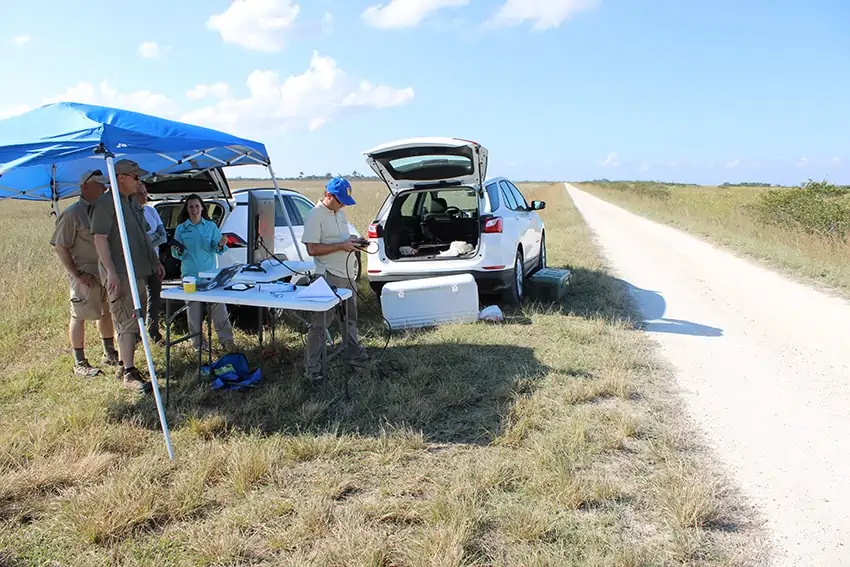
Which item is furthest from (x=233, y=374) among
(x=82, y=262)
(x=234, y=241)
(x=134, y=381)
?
(x=234, y=241)

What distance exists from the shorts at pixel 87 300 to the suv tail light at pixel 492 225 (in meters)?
3.88

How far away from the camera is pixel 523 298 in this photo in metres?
7.83

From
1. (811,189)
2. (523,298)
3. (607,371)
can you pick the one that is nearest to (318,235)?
(607,371)

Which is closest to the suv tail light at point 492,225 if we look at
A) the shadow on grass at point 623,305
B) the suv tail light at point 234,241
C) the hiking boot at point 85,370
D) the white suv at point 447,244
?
the white suv at point 447,244

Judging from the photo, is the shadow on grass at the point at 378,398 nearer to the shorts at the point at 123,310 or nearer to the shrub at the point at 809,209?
the shorts at the point at 123,310

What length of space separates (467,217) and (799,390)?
4.76 m

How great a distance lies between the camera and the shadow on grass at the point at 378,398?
4.11 meters

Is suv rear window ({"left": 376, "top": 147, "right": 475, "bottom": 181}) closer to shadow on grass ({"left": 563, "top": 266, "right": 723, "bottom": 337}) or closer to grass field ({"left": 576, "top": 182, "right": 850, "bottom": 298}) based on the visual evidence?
shadow on grass ({"left": 563, "top": 266, "right": 723, "bottom": 337})

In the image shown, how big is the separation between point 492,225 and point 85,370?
427 centimetres

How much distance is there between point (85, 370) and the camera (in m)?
5.34

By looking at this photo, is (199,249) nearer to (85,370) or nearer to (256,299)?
(85,370)

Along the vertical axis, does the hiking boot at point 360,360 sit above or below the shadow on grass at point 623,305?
below

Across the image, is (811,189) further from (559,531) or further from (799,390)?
(559,531)

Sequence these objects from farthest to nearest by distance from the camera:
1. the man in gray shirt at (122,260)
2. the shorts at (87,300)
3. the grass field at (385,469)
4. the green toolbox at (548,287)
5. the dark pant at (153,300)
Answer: the green toolbox at (548,287)
the dark pant at (153,300)
the shorts at (87,300)
the man in gray shirt at (122,260)
the grass field at (385,469)
